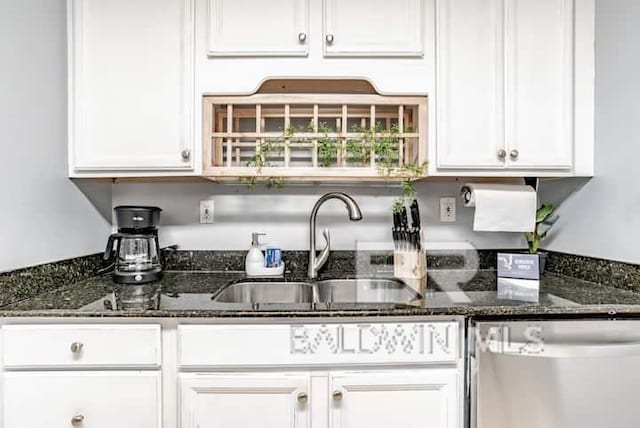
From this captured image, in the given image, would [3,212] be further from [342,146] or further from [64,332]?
[342,146]

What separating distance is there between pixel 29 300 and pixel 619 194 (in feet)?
7.01

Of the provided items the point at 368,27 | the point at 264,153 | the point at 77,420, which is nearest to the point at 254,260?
the point at 264,153

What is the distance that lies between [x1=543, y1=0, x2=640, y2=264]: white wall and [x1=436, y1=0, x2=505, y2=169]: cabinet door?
39 centimetres

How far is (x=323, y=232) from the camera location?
187 cm

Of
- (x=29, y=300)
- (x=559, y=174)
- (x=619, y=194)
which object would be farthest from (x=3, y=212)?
(x=619, y=194)

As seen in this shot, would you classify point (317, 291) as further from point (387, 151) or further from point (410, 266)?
point (387, 151)

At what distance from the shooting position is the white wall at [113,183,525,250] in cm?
191

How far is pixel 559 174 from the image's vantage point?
1.61 metres

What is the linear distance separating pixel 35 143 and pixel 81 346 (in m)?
0.75

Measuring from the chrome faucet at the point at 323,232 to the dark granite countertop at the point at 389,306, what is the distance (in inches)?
17.2

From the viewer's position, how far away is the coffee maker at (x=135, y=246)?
1.63 m

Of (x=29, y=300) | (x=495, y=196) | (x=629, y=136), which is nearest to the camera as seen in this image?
(x=29, y=300)

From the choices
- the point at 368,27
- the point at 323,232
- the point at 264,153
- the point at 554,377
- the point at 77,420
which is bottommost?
the point at 77,420

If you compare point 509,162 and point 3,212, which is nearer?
point 3,212
